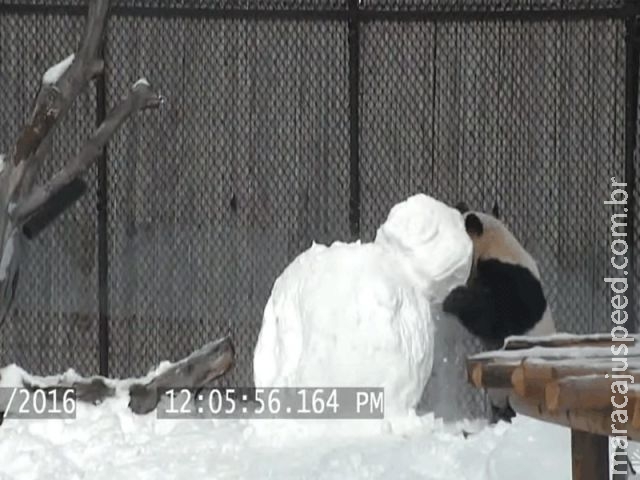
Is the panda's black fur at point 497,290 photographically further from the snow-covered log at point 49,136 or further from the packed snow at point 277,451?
the snow-covered log at point 49,136

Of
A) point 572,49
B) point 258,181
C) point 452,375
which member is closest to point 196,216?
point 258,181

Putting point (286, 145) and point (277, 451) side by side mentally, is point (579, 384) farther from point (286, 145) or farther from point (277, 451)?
point (286, 145)

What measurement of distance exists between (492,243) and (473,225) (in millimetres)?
134

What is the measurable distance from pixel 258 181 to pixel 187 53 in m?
0.80

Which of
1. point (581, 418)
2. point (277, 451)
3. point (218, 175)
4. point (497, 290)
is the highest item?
point (218, 175)

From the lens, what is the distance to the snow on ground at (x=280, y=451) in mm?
4703

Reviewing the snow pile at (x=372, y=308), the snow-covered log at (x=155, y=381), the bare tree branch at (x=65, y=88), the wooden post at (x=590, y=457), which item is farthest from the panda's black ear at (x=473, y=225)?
the wooden post at (x=590, y=457)

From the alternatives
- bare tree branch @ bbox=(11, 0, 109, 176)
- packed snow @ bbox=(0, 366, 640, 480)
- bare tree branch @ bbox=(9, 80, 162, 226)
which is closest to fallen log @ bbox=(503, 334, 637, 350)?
packed snow @ bbox=(0, 366, 640, 480)

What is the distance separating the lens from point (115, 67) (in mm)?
6793

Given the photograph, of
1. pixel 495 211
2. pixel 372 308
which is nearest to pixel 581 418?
pixel 372 308

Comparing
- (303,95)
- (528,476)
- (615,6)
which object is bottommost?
(528,476)

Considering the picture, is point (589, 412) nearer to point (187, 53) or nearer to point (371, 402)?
point (371, 402)

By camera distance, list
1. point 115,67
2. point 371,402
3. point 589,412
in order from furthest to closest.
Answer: point 115,67 < point 371,402 < point 589,412

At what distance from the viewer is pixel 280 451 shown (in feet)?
16.6
